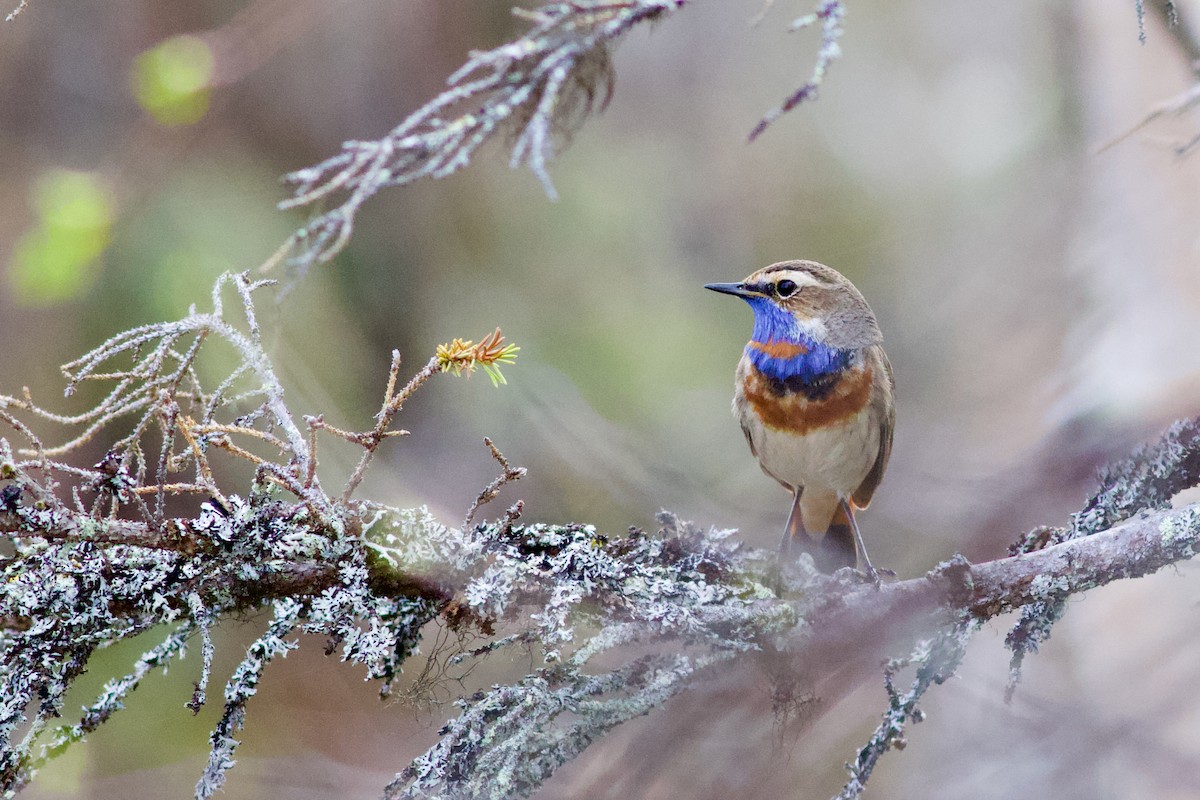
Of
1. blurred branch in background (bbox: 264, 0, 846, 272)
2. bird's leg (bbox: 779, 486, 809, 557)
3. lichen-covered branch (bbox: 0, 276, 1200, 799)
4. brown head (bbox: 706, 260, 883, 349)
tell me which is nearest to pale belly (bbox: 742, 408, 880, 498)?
bird's leg (bbox: 779, 486, 809, 557)

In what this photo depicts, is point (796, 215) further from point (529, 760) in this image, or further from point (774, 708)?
point (529, 760)

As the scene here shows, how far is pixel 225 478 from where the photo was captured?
15.5 feet

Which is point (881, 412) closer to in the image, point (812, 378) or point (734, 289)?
point (812, 378)

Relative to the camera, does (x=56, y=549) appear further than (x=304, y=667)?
No

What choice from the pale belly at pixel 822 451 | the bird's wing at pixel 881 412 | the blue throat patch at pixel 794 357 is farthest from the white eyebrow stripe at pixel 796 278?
the pale belly at pixel 822 451

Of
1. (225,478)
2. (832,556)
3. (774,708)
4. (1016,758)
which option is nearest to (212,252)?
(225,478)

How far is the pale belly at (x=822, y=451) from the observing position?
3707 millimetres

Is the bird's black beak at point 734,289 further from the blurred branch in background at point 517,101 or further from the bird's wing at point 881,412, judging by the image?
the blurred branch in background at point 517,101

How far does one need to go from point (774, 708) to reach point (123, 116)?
4609 millimetres

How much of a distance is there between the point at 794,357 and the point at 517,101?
237cm

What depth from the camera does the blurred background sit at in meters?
4.36

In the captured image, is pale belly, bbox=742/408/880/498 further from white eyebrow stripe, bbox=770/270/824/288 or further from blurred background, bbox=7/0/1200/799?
blurred background, bbox=7/0/1200/799

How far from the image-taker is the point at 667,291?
640cm

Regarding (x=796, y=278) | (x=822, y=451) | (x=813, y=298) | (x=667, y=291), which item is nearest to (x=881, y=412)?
(x=822, y=451)
